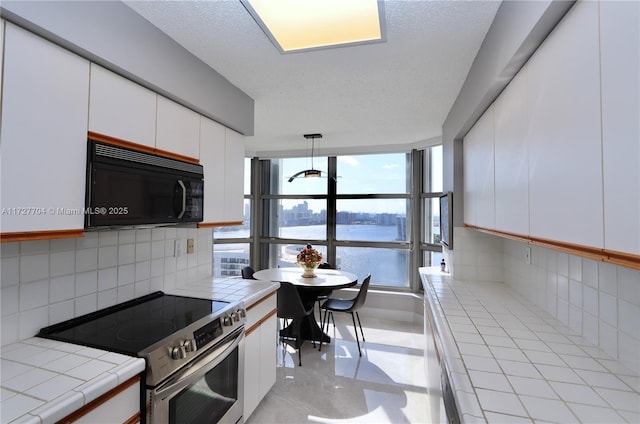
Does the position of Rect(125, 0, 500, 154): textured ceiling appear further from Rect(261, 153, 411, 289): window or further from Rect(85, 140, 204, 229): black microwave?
Rect(261, 153, 411, 289): window

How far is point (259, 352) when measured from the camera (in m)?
2.19

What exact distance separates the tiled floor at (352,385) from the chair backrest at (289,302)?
1.73ft

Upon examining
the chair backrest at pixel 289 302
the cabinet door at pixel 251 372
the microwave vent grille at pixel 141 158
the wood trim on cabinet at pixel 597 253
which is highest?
the microwave vent grille at pixel 141 158

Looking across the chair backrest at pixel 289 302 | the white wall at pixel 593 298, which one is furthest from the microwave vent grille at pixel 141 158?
the white wall at pixel 593 298

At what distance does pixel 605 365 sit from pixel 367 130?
3046mm

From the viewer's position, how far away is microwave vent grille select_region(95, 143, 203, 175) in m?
1.32

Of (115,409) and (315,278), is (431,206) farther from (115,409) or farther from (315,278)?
(115,409)

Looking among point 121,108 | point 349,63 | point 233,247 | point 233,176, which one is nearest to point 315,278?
point 233,176

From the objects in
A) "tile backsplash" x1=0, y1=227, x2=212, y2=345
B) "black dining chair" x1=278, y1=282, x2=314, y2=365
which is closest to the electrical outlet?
"tile backsplash" x1=0, y1=227, x2=212, y2=345

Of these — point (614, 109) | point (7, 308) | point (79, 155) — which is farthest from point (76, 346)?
point (614, 109)

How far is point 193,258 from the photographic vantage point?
2.38 meters

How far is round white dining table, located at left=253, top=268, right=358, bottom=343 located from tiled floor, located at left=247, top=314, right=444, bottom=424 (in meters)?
0.14

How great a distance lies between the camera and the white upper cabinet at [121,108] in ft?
4.38

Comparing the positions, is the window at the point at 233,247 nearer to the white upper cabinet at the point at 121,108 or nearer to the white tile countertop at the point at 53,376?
the white upper cabinet at the point at 121,108
